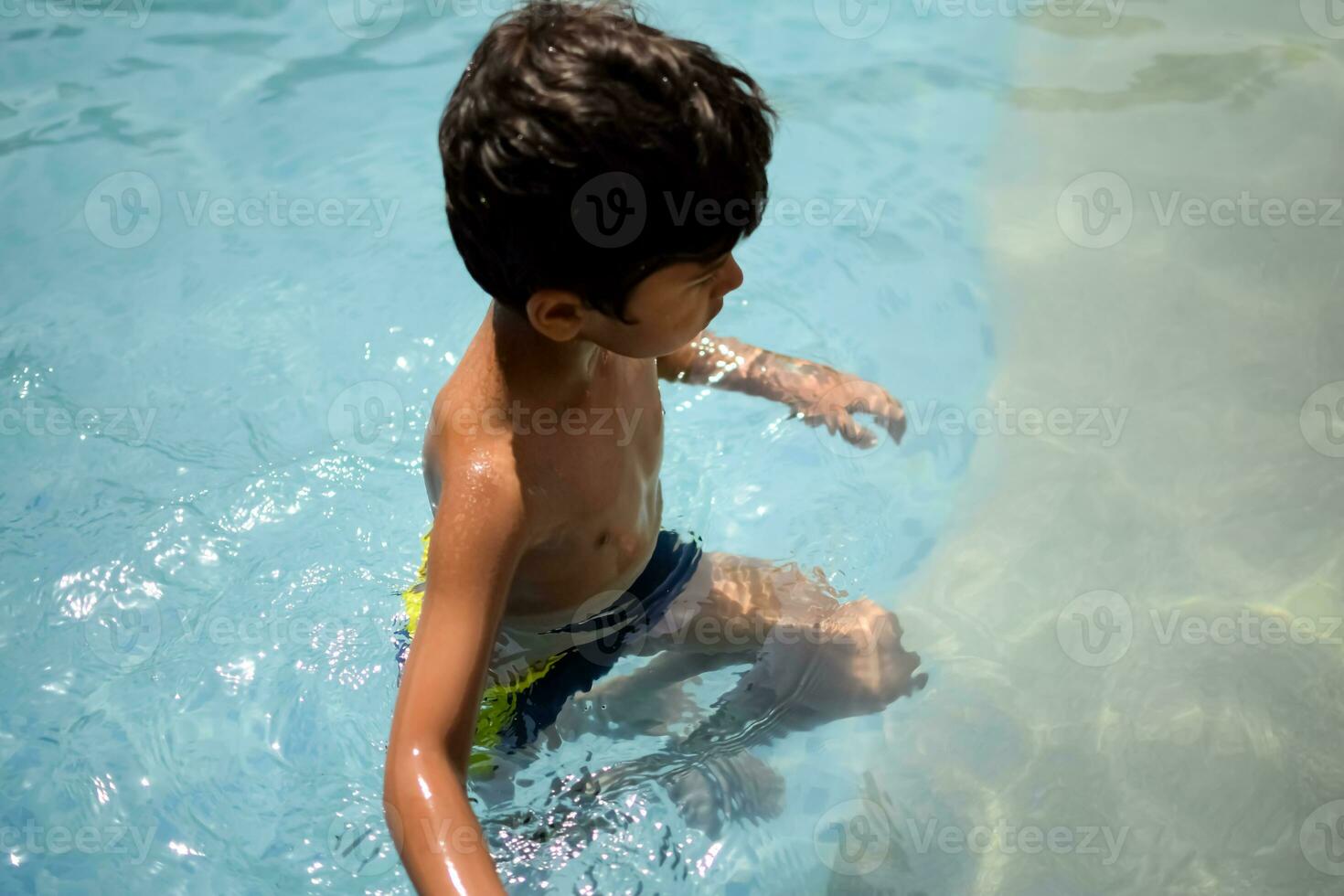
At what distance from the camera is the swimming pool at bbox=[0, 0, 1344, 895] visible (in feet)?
7.41

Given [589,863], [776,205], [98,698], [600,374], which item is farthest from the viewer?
[776,205]

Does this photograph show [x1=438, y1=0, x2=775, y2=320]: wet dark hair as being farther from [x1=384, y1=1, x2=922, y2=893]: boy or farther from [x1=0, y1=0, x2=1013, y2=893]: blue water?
[x1=0, y1=0, x2=1013, y2=893]: blue water

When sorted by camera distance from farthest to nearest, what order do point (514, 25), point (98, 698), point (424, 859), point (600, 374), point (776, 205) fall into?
point (776, 205) → point (98, 698) → point (600, 374) → point (514, 25) → point (424, 859)

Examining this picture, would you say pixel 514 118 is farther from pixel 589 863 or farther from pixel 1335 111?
pixel 1335 111

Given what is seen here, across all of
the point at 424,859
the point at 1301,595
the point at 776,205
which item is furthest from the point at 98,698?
the point at 1301,595

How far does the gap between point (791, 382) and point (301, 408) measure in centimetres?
144

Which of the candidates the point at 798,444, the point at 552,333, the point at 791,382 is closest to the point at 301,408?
the point at 798,444

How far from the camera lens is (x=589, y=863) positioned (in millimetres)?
2148

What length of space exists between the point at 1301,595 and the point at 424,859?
2.00m

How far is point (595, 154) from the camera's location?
4.66 ft

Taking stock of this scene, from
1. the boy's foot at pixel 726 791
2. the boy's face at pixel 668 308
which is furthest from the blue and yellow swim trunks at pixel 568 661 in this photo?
the boy's face at pixel 668 308

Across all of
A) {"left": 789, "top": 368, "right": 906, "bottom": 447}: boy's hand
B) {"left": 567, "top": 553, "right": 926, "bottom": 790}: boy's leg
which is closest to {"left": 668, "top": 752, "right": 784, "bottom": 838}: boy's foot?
{"left": 567, "top": 553, "right": 926, "bottom": 790}: boy's leg

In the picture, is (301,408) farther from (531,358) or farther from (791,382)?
(531,358)

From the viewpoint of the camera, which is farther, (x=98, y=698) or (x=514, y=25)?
(x=98, y=698)
